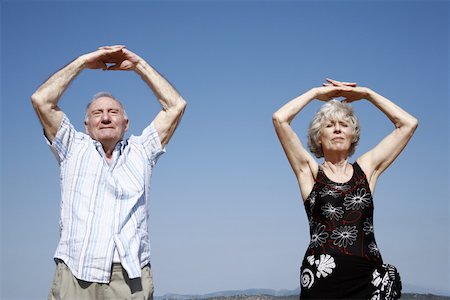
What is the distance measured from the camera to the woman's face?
648 centimetres

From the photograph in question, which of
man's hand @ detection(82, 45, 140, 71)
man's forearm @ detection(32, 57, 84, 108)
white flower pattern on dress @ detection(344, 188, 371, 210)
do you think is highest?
man's hand @ detection(82, 45, 140, 71)

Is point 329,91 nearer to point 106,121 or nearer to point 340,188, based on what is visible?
point 340,188

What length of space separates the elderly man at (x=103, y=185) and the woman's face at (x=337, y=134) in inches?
58.0

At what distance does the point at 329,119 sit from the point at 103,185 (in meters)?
2.32

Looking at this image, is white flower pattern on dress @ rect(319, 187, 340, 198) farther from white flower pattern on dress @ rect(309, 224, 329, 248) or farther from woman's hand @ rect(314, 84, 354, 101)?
woman's hand @ rect(314, 84, 354, 101)

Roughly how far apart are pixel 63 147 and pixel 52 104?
42 centimetres

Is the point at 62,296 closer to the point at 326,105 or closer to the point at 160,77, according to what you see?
the point at 160,77

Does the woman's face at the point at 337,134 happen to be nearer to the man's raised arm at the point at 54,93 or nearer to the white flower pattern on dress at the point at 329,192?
the white flower pattern on dress at the point at 329,192

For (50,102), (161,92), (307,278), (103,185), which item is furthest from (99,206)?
(307,278)

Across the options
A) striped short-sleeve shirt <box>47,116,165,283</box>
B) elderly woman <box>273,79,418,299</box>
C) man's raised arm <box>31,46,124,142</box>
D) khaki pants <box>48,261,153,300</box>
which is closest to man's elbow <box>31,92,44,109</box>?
man's raised arm <box>31,46,124,142</box>

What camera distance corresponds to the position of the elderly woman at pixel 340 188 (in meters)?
6.10

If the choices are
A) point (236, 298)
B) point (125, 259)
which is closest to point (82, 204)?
point (125, 259)

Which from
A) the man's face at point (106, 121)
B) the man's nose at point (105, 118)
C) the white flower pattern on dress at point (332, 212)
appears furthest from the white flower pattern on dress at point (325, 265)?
the man's nose at point (105, 118)

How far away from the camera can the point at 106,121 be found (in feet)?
20.5
